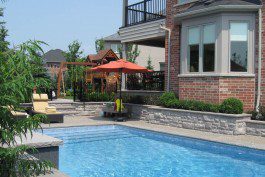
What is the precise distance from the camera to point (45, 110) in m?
15.0

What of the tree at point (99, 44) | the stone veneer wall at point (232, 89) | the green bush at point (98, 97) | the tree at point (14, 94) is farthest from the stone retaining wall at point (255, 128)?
the tree at point (99, 44)

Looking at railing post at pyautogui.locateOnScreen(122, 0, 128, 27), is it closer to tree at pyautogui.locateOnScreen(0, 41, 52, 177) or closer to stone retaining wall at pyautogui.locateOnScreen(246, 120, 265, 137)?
stone retaining wall at pyautogui.locateOnScreen(246, 120, 265, 137)

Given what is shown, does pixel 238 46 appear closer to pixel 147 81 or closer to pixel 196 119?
pixel 196 119

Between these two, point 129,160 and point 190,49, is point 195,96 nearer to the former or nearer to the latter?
point 190,49

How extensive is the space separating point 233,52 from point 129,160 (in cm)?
597

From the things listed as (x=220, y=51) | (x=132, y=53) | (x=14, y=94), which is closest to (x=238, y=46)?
(x=220, y=51)

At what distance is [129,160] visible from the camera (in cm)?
904

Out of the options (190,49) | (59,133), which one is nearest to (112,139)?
(59,133)

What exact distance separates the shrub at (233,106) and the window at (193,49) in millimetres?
2177

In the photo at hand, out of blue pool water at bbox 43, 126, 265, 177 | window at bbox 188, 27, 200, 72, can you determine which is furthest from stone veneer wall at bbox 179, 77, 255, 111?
blue pool water at bbox 43, 126, 265, 177

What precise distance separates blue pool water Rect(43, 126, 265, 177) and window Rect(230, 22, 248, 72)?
11.2 feet

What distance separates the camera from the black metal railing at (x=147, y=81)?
17163 mm

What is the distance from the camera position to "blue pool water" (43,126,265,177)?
311 inches

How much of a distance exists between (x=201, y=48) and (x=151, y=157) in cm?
555
